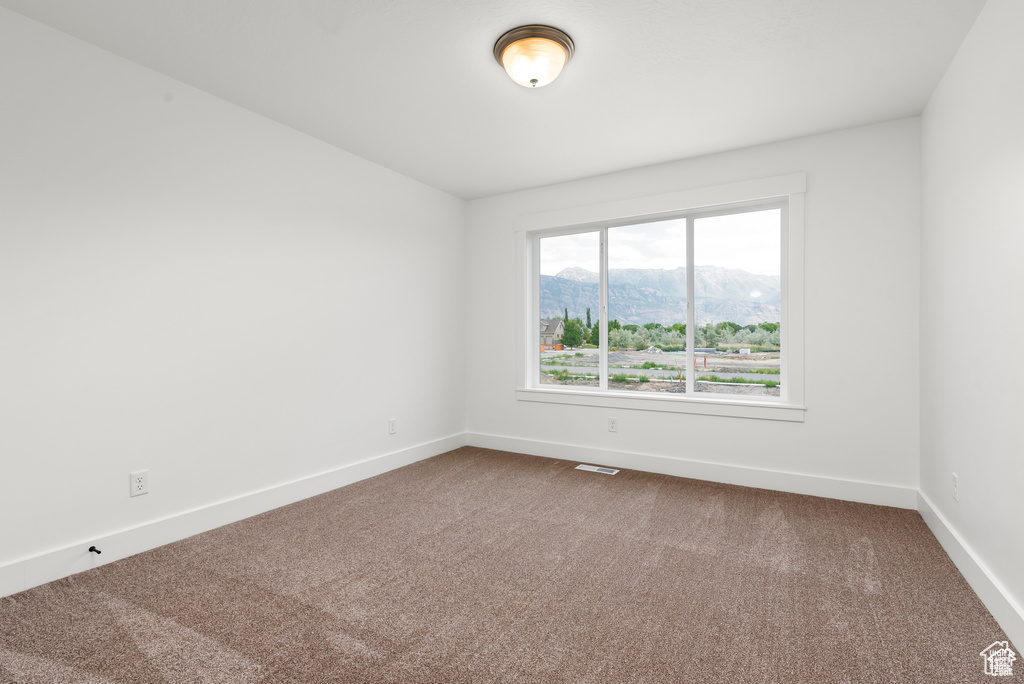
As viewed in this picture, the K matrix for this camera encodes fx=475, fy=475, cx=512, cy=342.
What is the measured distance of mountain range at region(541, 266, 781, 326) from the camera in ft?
12.1

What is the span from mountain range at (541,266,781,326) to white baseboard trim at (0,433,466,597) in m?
2.19

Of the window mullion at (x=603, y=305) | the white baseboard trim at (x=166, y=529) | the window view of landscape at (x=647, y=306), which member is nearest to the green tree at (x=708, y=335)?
the window view of landscape at (x=647, y=306)

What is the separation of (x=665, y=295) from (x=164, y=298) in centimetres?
353

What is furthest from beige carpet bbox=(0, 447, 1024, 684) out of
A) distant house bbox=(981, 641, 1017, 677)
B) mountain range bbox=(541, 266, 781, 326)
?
mountain range bbox=(541, 266, 781, 326)

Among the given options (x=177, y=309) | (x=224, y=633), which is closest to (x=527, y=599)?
(x=224, y=633)

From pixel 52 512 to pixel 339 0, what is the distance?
2.62m

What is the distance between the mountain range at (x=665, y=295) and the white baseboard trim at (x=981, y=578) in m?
1.61

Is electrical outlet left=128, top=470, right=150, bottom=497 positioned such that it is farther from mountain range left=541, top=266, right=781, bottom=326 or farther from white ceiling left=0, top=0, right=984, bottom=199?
mountain range left=541, top=266, right=781, bottom=326

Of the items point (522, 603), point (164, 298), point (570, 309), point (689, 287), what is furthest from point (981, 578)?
point (164, 298)

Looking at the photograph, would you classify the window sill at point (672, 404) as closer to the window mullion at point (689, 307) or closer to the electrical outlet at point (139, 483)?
the window mullion at point (689, 307)

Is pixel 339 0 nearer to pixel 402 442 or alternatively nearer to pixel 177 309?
pixel 177 309

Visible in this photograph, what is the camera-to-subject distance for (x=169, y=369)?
2.59 metres

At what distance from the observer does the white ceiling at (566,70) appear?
2051 mm

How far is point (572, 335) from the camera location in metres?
4.55
